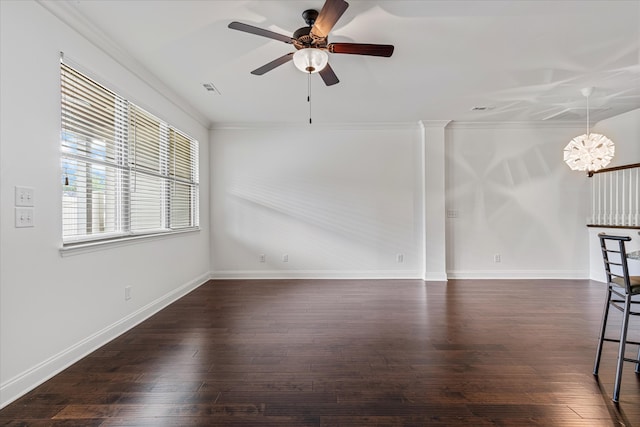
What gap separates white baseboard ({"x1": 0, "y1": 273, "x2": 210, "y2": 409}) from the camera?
169 centimetres

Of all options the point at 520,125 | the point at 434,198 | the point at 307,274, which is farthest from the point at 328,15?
the point at 520,125

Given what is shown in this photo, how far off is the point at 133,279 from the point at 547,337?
3.86 m

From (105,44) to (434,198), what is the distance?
14.5 feet

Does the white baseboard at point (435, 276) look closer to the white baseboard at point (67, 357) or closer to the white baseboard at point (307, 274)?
the white baseboard at point (307, 274)

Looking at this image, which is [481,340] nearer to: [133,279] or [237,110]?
[133,279]

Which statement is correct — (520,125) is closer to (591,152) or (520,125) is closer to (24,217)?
(591,152)

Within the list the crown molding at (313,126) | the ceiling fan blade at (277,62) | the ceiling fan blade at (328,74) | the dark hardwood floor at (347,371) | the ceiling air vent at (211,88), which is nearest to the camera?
the dark hardwood floor at (347,371)

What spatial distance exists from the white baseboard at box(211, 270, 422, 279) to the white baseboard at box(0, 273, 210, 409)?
1.49m

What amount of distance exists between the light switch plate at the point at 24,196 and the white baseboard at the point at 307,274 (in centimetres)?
318

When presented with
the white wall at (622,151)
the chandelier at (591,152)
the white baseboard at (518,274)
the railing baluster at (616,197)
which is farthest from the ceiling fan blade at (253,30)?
the white wall at (622,151)

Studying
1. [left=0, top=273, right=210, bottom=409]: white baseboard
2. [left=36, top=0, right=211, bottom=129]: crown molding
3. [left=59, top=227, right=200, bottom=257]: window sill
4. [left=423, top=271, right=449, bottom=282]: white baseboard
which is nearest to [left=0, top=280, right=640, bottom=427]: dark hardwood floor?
[left=0, top=273, right=210, bottom=409]: white baseboard

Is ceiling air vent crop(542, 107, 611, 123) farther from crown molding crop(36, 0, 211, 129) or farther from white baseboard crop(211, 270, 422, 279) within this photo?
crown molding crop(36, 0, 211, 129)

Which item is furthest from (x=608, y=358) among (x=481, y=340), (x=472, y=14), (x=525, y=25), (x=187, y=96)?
(x=187, y=96)

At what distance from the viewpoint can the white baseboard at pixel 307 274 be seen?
15.7ft
